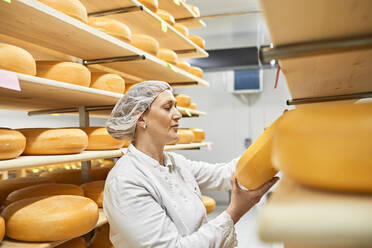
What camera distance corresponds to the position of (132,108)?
1.73m

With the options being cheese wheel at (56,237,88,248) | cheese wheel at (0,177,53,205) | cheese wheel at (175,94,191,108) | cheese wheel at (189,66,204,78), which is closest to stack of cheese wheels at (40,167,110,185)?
cheese wheel at (0,177,53,205)

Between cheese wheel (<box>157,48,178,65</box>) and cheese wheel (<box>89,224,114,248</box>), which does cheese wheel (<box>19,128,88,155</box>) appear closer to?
cheese wheel (<box>89,224,114,248</box>)

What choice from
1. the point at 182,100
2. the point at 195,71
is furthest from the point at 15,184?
the point at 195,71

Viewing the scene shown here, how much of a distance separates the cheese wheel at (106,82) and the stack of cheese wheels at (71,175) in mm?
697

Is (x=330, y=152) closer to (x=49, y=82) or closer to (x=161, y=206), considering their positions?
(x=161, y=206)

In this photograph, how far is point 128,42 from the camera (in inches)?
89.5

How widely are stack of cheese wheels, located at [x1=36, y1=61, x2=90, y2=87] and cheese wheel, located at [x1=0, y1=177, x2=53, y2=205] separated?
0.68 m

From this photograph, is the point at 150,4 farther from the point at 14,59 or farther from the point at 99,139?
the point at 14,59

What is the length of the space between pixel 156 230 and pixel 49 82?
2.79 ft

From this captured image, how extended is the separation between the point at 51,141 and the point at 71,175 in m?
0.84

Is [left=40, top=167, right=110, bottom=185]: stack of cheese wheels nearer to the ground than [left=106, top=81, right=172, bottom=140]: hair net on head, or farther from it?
nearer to the ground

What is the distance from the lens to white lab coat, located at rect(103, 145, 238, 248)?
4.33 ft

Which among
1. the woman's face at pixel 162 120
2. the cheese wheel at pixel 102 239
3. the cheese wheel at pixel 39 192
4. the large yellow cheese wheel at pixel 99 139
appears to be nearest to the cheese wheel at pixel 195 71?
the large yellow cheese wheel at pixel 99 139

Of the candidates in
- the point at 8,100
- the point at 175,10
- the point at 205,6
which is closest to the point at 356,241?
the point at 8,100
